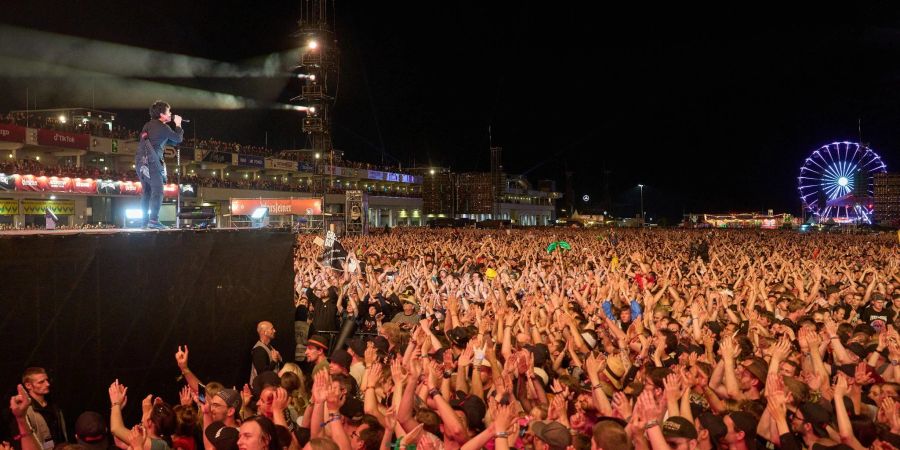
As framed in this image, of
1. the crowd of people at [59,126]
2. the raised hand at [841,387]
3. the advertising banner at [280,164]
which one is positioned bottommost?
the raised hand at [841,387]

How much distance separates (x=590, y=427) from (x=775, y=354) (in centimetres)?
157

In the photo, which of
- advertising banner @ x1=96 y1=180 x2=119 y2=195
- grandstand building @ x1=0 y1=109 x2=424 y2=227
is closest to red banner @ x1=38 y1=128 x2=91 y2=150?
grandstand building @ x1=0 y1=109 x2=424 y2=227

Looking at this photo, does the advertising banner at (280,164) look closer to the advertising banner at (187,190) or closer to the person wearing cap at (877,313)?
the advertising banner at (187,190)

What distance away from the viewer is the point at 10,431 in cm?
→ 482

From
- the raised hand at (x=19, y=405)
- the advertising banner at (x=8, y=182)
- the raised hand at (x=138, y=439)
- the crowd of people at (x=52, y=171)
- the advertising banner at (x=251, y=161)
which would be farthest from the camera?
the advertising banner at (x=251, y=161)

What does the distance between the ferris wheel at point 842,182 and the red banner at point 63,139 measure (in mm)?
50790

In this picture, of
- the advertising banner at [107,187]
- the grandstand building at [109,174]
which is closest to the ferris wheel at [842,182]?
the grandstand building at [109,174]

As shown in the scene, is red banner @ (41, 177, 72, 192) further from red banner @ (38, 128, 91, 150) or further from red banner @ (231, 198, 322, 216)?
red banner @ (38, 128, 91, 150)

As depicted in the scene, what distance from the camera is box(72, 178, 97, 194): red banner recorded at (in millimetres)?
29908

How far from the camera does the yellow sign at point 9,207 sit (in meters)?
29.4

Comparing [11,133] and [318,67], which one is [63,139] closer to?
[11,133]

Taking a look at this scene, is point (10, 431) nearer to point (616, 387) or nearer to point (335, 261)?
point (616, 387)

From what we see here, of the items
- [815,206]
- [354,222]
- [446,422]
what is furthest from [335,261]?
[815,206]

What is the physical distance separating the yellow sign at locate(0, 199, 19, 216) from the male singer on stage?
2564 cm
